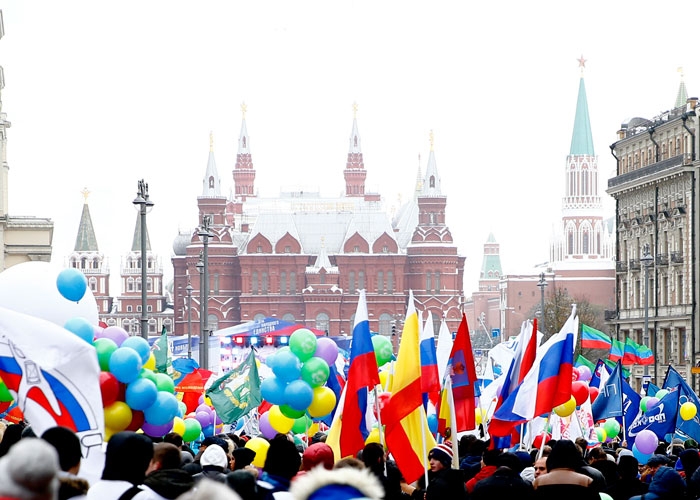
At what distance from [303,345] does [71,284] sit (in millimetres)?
2348

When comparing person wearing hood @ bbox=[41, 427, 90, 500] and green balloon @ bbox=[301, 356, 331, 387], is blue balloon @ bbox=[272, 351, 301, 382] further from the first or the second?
person wearing hood @ bbox=[41, 427, 90, 500]

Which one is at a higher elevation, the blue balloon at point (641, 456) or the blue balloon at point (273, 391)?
the blue balloon at point (273, 391)

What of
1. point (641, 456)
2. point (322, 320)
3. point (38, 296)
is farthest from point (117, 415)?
point (322, 320)

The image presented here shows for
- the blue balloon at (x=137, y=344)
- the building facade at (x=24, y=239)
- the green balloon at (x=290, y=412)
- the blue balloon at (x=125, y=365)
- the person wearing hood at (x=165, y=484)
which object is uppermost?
the building facade at (x=24, y=239)

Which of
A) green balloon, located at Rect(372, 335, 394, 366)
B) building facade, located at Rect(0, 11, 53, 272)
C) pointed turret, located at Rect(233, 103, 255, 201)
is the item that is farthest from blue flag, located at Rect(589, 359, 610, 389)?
pointed turret, located at Rect(233, 103, 255, 201)

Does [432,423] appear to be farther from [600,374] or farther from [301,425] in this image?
[600,374]

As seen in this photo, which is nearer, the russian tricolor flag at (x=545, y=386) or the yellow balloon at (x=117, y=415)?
the yellow balloon at (x=117, y=415)

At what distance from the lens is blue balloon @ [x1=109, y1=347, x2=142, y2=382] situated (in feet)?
36.3

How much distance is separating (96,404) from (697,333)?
47.2m

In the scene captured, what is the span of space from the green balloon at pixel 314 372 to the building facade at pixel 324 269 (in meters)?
125

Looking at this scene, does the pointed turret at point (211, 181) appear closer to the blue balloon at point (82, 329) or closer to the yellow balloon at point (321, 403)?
the yellow balloon at point (321, 403)

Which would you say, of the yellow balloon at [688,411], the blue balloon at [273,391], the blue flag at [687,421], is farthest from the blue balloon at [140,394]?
the yellow balloon at [688,411]

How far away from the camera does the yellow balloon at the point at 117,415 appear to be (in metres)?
11.2

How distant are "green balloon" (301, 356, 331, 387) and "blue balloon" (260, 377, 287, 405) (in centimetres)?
22
